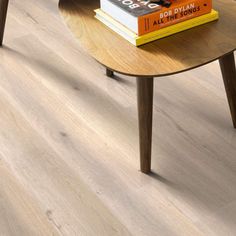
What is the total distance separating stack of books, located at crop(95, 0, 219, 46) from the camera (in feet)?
4.79

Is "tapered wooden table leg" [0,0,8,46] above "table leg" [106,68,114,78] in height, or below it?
above

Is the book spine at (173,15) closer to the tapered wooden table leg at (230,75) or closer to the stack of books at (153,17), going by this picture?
the stack of books at (153,17)

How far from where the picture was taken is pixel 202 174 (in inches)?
63.9

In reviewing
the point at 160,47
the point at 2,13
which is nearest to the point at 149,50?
the point at 160,47

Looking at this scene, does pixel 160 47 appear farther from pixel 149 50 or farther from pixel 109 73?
pixel 109 73

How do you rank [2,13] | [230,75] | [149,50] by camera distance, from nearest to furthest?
[149,50] < [230,75] < [2,13]

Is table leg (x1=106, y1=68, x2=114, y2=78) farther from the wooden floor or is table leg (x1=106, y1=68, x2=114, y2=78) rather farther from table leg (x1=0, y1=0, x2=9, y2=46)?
table leg (x1=0, y1=0, x2=9, y2=46)

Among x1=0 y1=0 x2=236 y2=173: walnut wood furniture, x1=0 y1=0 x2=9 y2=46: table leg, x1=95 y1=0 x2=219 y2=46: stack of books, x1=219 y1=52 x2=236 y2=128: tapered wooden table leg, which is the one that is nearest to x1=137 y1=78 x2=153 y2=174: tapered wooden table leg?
x1=0 y1=0 x2=236 y2=173: walnut wood furniture

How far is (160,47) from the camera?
57.6 inches

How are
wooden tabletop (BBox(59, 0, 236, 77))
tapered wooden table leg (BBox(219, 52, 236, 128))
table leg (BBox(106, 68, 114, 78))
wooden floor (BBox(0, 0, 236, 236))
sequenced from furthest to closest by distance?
table leg (BBox(106, 68, 114, 78)) → tapered wooden table leg (BBox(219, 52, 236, 128)) → wooden floor (BBox(0, 0, 236, 236)) → wooden tabletop (BBox(59, 0, 236, 77))

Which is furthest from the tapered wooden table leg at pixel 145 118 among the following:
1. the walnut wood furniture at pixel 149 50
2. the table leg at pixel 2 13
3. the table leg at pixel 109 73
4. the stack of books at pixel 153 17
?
the table leg at pixel 2 13

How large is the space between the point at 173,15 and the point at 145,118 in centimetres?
29

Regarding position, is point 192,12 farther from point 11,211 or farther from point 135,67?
point 11,211

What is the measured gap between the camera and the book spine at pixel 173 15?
145cm
